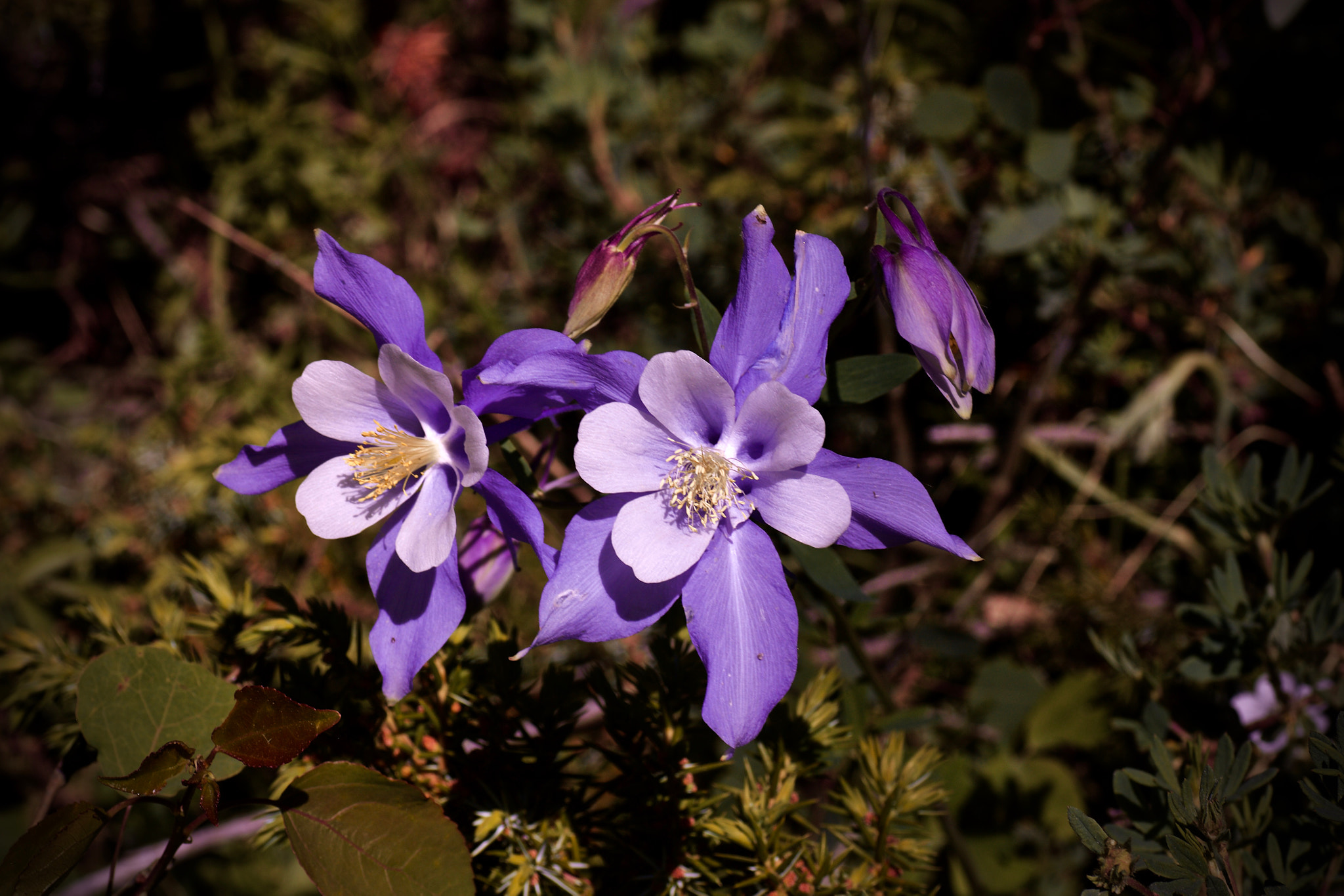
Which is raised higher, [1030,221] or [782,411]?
[782,411]

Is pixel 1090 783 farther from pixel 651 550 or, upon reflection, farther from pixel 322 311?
pixel 322 311

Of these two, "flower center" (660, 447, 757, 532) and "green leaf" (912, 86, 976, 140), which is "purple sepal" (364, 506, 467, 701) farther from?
"green leaf" (912, 86, 976, 140)

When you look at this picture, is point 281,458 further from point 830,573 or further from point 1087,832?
point 1087,832

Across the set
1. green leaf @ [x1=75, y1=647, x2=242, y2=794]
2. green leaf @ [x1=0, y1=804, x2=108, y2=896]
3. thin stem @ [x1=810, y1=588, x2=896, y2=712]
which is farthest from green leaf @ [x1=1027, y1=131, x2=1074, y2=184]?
green leaf @ [x1=0, y1=804, x2=108, y2=896]

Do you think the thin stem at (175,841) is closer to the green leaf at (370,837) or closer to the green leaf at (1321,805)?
the green leaf at (370,837)

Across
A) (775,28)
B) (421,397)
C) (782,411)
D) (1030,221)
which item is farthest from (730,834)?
(775,28)
